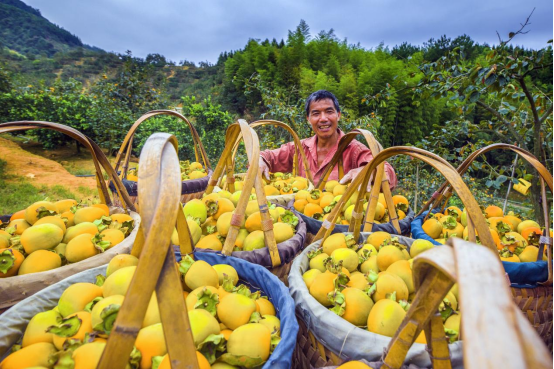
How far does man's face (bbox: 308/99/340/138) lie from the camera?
3496 millimetres

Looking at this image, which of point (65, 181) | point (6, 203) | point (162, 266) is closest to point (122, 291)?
point (162, 266)

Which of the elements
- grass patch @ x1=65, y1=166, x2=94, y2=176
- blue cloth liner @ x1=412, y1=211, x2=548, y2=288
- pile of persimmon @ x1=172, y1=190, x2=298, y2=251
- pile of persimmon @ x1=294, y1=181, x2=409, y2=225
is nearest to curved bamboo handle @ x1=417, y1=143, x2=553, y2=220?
pile of persimmon @ x1=294, y1=181, x2=409, y2=225

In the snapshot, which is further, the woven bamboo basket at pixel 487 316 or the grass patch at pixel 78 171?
the grass patch at pixel 78 171

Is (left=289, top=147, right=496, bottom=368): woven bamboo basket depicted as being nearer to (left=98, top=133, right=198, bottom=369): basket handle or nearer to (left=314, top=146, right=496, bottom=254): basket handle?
(left=314, top=146, right=496, bottom=254): basket handle

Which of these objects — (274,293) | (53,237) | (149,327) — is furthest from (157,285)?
(53,237)

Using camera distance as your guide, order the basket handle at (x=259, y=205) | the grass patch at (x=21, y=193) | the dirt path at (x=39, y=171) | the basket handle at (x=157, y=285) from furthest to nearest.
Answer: the dirt path at (x=39, y=171)
the grass patch at (x=21, y=193)
the basket handle at (x=259, y=205)
the basket handle at (x=157, y=285)

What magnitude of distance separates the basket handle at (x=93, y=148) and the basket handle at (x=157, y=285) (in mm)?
1199

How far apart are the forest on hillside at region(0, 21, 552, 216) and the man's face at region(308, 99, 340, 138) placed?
475 millimetres

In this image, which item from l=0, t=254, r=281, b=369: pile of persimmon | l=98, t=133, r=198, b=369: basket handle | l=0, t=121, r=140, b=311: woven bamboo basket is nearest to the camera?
l=98, t=133, r=198, b=369: basket handle

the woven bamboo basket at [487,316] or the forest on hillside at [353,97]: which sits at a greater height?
the forest on hillside at [353,97]

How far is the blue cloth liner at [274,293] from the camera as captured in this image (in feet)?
2.76

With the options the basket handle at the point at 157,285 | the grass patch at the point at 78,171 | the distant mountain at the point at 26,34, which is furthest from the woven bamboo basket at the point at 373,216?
the distant mountain at the point at 26,34

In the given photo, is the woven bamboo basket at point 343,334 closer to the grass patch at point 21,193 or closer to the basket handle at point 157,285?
the basket handle at point 157,285

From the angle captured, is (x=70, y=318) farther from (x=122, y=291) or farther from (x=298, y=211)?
(x=298, y=211)
